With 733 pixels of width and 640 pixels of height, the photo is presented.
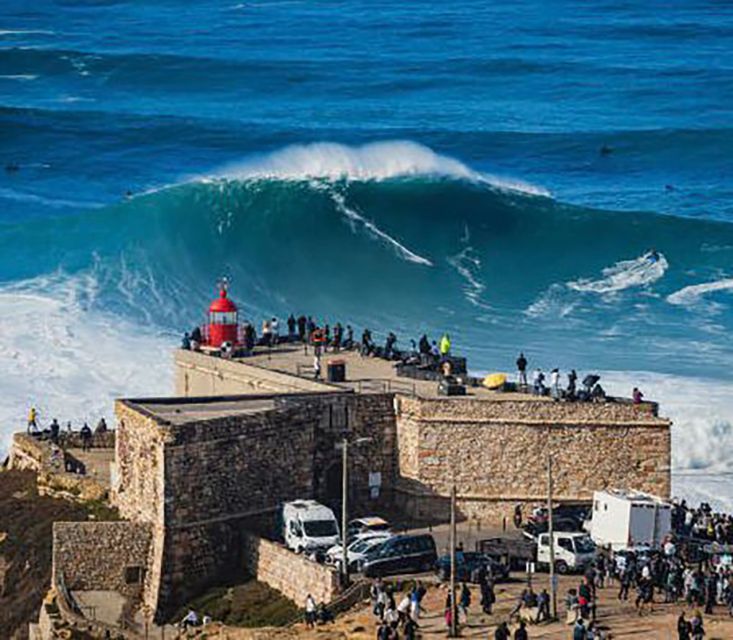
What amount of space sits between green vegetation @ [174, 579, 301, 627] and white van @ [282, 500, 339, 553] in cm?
107

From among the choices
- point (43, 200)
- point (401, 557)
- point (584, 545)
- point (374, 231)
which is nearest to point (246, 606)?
point (401, 557)

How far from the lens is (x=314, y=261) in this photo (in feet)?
269

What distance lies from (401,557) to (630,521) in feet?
15.3

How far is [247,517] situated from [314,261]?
29.7 metres

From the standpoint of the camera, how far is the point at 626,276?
86.2 m

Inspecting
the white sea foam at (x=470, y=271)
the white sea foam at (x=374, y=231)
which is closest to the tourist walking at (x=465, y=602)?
the white sea foam at (x=470, y=271)

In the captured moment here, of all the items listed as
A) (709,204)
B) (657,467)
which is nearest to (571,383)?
(657,467)

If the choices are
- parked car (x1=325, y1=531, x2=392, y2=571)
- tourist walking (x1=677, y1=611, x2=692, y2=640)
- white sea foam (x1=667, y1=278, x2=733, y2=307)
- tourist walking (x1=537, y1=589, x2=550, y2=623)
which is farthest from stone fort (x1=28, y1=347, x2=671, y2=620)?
white sea foam (x1=667, y1=278, x2=733, y2=307)

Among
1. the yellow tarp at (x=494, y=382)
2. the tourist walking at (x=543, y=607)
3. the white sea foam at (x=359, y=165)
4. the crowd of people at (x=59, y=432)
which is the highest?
the white sea foam at (x=359, y=165)

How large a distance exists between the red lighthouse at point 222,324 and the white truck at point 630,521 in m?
12.0

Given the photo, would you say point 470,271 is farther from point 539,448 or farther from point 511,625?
point 511,625

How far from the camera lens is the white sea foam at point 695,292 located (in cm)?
8469

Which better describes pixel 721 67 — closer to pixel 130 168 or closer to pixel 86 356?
pixel 130 168

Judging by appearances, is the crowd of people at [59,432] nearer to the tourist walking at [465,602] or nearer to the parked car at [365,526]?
the parked car at [365,526]
